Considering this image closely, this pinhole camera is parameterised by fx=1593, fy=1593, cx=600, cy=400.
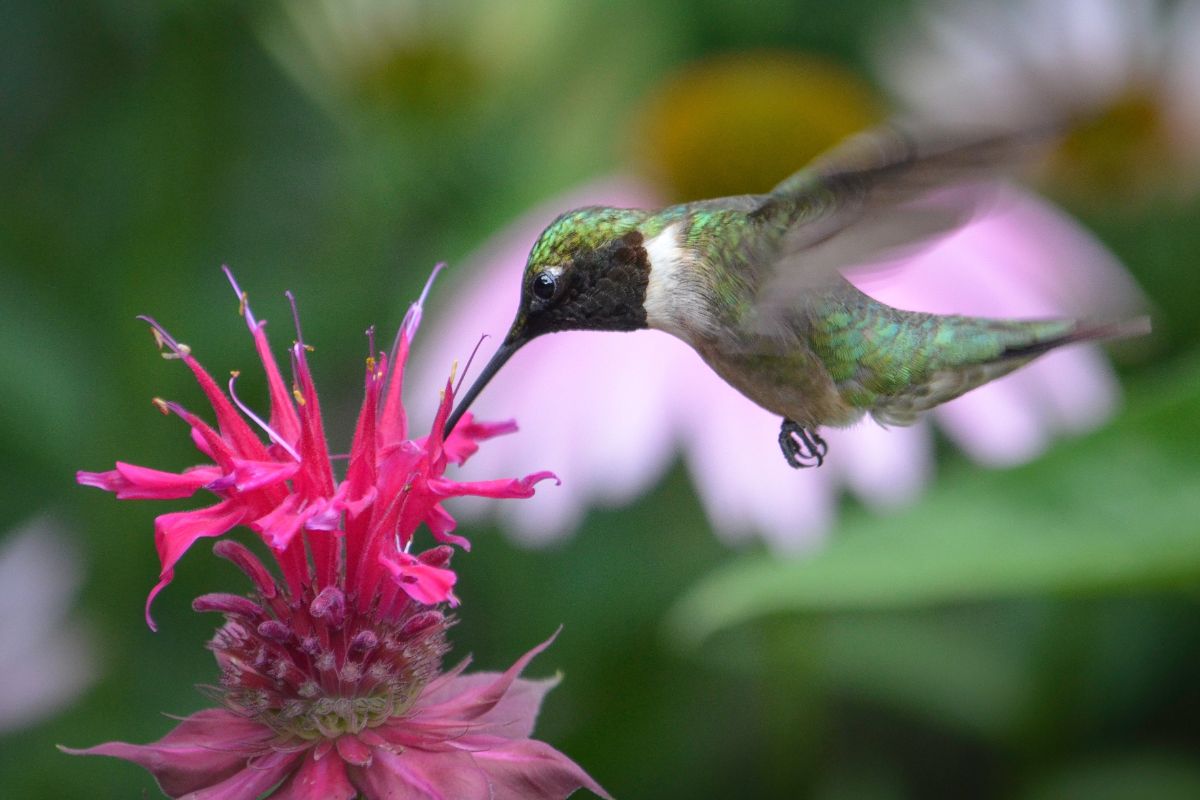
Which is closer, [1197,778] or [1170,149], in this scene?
[1197,778]

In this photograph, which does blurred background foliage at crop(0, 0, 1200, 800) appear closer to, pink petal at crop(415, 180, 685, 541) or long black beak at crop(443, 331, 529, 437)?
pink petal at crop(415, 180, 685, 541)

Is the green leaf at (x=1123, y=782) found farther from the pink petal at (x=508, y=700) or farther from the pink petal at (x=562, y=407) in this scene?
the pink petal at (x=508, y=700)

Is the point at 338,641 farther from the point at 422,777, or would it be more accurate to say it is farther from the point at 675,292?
the point at 675,292

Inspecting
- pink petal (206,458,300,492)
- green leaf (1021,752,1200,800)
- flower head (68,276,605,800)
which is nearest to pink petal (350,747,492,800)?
flower head (68,276,605,800)

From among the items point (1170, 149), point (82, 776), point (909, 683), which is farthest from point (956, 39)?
point (82, 776)

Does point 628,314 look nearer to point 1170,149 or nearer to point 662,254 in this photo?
point 662,254

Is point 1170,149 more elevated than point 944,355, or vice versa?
point 944,355

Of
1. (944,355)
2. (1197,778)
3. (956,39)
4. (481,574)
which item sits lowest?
(1197,778)
